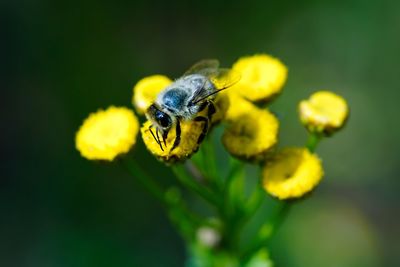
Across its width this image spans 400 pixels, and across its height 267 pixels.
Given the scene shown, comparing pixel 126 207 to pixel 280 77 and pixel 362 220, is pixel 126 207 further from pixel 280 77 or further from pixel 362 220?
pixel 280 77

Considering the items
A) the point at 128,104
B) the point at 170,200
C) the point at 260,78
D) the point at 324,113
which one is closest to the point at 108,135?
the point at 170,200

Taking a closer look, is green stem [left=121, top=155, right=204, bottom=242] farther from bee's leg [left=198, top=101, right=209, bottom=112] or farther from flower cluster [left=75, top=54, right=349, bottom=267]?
bee's leg [left=198, top=101, right=209, bottom=112]

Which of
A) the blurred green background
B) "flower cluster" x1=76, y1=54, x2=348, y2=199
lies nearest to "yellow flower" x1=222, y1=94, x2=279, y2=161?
"flower cluster" x1=76, y1=54, x2=348, y2=199

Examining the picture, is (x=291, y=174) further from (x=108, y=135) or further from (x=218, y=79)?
(x=108, y=135)

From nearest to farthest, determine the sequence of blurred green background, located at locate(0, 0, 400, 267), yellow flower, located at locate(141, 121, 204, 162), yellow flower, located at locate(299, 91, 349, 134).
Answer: yellow flower, located at locate(141, 121, 204, 162), yellow flower, located at locate(299, 91, 349, 134), blurred green background, located at locate(0, 0, 400, 267)

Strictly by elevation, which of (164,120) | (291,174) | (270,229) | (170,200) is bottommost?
(270,229)
